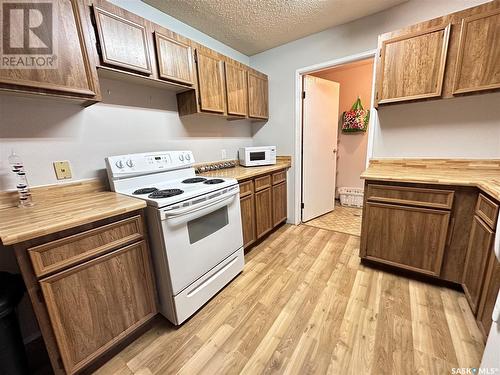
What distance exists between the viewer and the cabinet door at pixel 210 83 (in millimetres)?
1872

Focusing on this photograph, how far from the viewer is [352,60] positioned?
2.18m

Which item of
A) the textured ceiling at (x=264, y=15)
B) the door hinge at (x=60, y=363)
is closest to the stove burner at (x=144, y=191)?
the door hinge at (x=60, y=363)

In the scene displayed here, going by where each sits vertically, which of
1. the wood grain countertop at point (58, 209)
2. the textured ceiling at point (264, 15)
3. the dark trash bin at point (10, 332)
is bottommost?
the dark trash bin at point (10, 332)

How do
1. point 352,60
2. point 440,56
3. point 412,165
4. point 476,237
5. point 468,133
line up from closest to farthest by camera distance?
point 476,237, point 440,56, point 468,133, point 412,165, point 352,60

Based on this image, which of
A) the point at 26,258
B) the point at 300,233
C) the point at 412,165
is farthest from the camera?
the point at 300,233

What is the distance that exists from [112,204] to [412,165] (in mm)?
Result: 2518

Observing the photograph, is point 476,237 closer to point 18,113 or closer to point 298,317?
point 298,317

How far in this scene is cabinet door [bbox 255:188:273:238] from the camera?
2.27 meters

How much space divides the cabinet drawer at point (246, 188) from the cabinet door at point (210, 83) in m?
0.78

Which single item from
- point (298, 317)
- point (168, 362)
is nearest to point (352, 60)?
point (298, 317)

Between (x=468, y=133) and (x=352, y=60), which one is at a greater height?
(x=352, y=60)

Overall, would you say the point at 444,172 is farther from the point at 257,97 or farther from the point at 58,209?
the point at 58,209

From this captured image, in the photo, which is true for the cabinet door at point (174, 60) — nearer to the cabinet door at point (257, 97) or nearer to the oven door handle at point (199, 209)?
the cabinet door at point (257, 97)

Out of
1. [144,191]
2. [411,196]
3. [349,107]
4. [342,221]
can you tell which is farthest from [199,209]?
[349,107]
